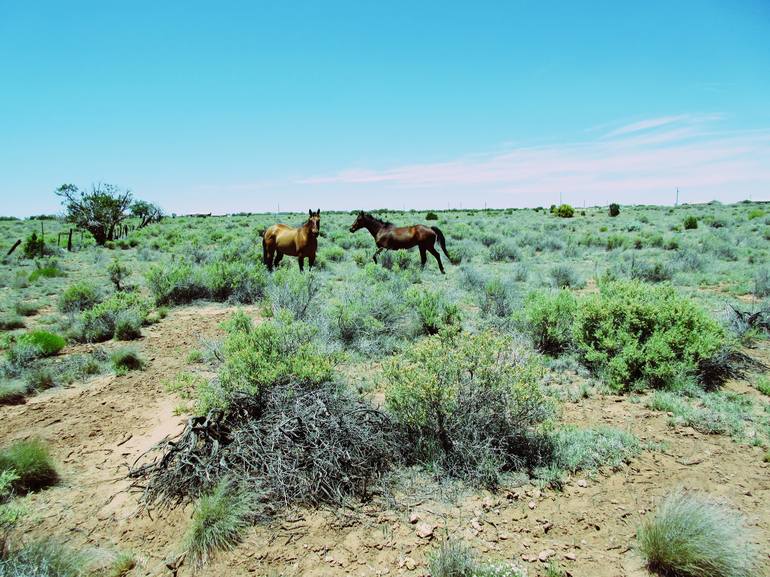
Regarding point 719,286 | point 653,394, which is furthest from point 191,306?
point 719,286

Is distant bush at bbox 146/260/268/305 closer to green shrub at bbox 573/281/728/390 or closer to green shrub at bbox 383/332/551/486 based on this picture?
green shrub at bbox 383/332/551/486

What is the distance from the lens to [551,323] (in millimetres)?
6910

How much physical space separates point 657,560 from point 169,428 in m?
4.63

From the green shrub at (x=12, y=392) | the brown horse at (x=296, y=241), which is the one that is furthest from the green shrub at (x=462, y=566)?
the brown horse at (x=296, y=241)

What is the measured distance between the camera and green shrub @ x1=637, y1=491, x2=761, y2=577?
274 cm

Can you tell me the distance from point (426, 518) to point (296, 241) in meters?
10.3

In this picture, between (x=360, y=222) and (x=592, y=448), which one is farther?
(x=360, y=222)

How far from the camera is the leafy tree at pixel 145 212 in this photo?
3704cm

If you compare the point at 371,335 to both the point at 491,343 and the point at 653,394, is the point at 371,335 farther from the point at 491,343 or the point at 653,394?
the point at 653,394

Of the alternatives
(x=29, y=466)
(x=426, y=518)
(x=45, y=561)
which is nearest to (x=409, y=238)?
(x=426, y=518)

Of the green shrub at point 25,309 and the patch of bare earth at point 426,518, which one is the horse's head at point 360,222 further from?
the patch of bare earth at point 426,518

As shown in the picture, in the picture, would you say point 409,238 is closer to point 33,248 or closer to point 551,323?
point 551,323

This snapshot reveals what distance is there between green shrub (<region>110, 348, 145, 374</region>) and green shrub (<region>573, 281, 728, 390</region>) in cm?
664

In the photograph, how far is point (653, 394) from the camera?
17.3 ft
